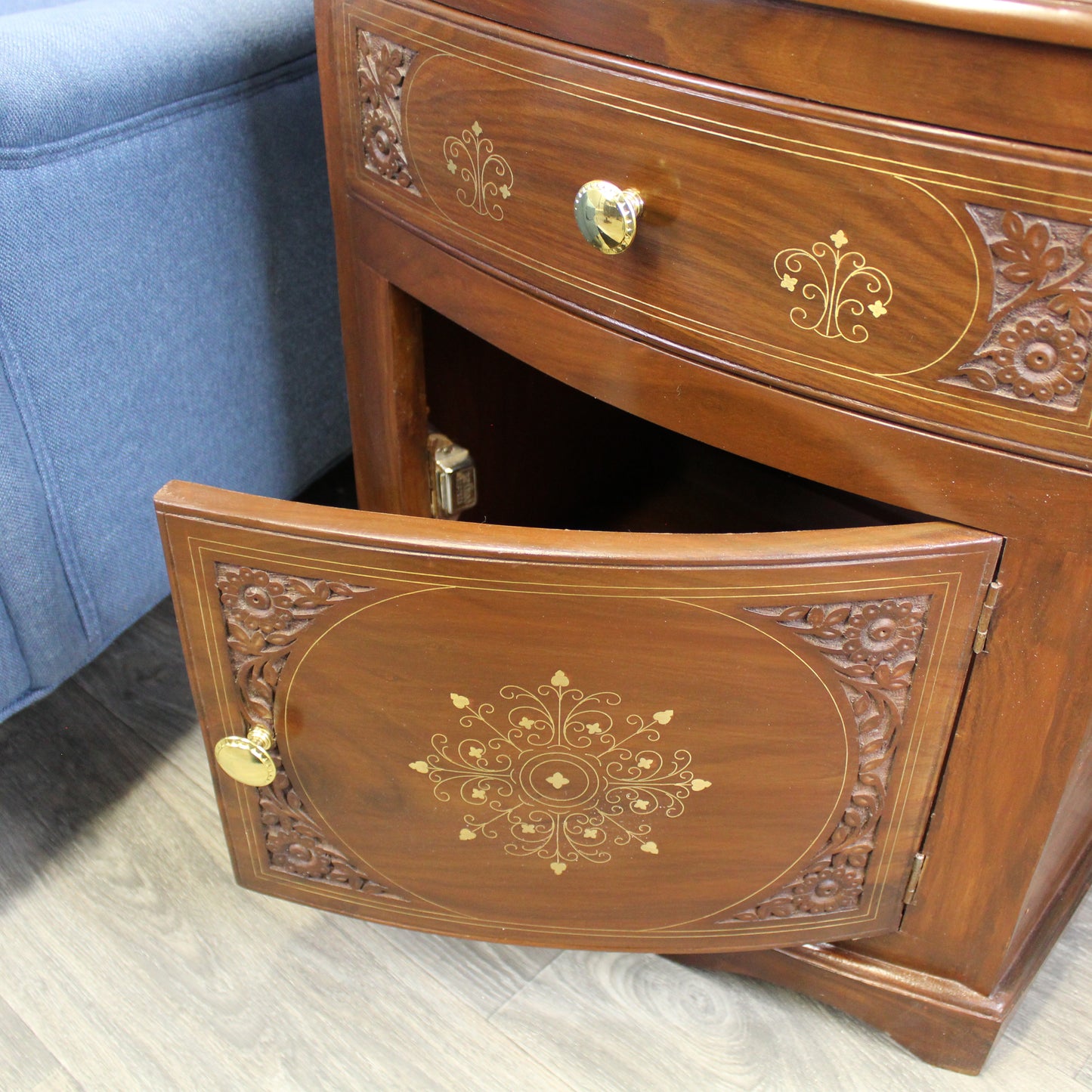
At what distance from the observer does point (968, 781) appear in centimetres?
52

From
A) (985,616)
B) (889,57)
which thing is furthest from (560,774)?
(889,57)

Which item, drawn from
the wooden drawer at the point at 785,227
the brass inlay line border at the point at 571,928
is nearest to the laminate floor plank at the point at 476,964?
the brass inlay line border at the point at 571,928

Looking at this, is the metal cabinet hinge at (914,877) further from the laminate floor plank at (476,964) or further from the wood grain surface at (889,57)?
the wood grain surface at (889,57)

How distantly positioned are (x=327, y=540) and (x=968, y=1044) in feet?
1.48

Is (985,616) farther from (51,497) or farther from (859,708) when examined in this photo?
(51,497)

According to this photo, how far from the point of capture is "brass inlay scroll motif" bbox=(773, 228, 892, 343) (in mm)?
403

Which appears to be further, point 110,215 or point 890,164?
point 110,215

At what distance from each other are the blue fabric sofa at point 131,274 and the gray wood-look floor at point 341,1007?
0.47 feet

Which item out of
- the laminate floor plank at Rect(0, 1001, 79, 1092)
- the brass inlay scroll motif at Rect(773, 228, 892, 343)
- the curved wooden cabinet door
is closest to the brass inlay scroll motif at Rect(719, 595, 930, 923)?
the curved wooden cabinet door

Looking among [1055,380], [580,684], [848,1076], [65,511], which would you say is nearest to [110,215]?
[65,511]

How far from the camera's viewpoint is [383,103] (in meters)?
0.54

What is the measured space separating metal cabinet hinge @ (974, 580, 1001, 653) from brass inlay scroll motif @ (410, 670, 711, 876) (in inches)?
5.0

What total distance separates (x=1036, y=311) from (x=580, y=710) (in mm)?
225

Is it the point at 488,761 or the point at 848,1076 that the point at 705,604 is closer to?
the point at 488,761
